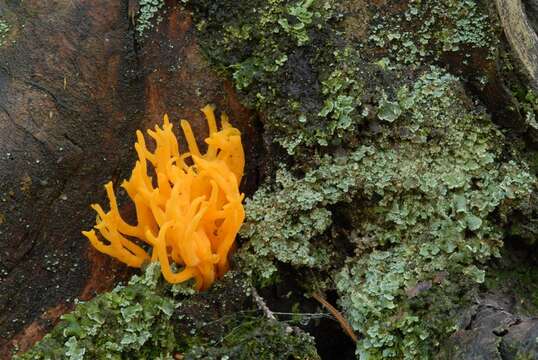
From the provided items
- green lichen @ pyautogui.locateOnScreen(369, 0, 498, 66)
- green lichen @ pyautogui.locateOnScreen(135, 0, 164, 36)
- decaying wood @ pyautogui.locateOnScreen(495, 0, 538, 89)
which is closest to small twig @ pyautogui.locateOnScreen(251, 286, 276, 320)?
green lichen @ pyautogui.locateOnScreen(369, 0, 498, 66)

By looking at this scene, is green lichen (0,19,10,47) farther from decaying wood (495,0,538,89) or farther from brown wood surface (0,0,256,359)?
decaying wood (495,0,538,89)

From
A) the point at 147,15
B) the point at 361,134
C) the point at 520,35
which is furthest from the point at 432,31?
the point at 147,15

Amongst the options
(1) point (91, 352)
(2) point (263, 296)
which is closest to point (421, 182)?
(2) point (263, 296)

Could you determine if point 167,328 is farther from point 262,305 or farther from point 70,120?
point 70,120

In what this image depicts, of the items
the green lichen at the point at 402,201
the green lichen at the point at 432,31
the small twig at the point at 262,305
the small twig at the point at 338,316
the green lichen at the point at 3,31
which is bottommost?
the small twig at the point at 262,305

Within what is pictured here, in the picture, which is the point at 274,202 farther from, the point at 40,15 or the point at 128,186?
the point at 40,15

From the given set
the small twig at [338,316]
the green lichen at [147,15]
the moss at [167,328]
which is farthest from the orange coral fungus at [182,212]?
the green lichen at [147,15]

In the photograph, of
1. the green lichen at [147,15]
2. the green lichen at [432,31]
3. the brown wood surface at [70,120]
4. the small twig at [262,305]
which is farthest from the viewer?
the green lichen at [147,15]

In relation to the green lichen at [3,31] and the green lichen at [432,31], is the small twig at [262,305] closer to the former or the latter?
the green lichen at [432,31]
